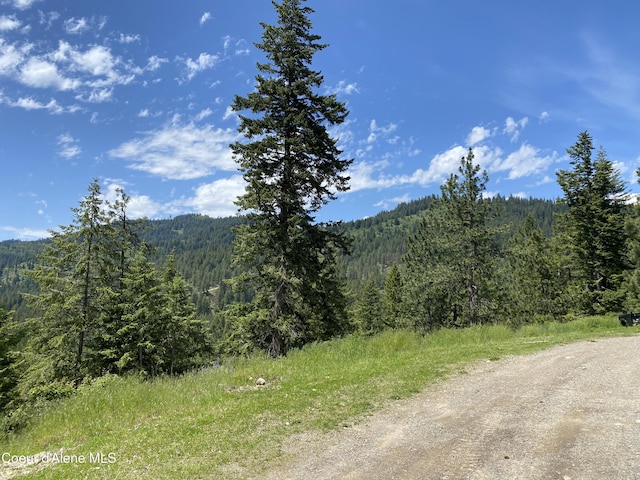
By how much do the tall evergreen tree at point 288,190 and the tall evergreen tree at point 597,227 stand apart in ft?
66.2

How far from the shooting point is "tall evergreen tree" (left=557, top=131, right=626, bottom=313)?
81.3 ft

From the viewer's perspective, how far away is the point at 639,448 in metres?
4.47

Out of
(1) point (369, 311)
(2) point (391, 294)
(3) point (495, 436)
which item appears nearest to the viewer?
(3) point (495, 436)

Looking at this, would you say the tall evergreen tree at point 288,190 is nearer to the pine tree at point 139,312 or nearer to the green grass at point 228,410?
the green grass at point 228,410

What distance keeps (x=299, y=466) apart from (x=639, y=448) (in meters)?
4.08

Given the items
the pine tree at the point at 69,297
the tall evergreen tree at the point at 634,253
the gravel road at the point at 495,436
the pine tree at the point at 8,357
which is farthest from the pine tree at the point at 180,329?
the tall evergreen tree at the point at 634,253

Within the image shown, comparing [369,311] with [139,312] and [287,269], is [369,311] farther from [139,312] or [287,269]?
[287,269]

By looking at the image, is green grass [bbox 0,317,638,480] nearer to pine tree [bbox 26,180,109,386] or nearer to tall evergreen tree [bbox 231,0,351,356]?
tall evergreen tree [bbox 231,0,351,356]

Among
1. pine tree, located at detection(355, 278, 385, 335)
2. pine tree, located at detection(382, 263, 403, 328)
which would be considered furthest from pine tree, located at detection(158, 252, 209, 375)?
pine tree, located at detection(355, 278, 385, 335)

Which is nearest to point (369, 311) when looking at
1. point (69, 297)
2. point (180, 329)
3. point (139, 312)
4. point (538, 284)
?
point (538, 284)

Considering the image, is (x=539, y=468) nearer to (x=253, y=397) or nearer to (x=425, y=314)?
(x=253, y=397)

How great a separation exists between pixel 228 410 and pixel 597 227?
27516 mm

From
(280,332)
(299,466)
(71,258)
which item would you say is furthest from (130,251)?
(299,466)

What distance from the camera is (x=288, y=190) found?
45.6 ft
